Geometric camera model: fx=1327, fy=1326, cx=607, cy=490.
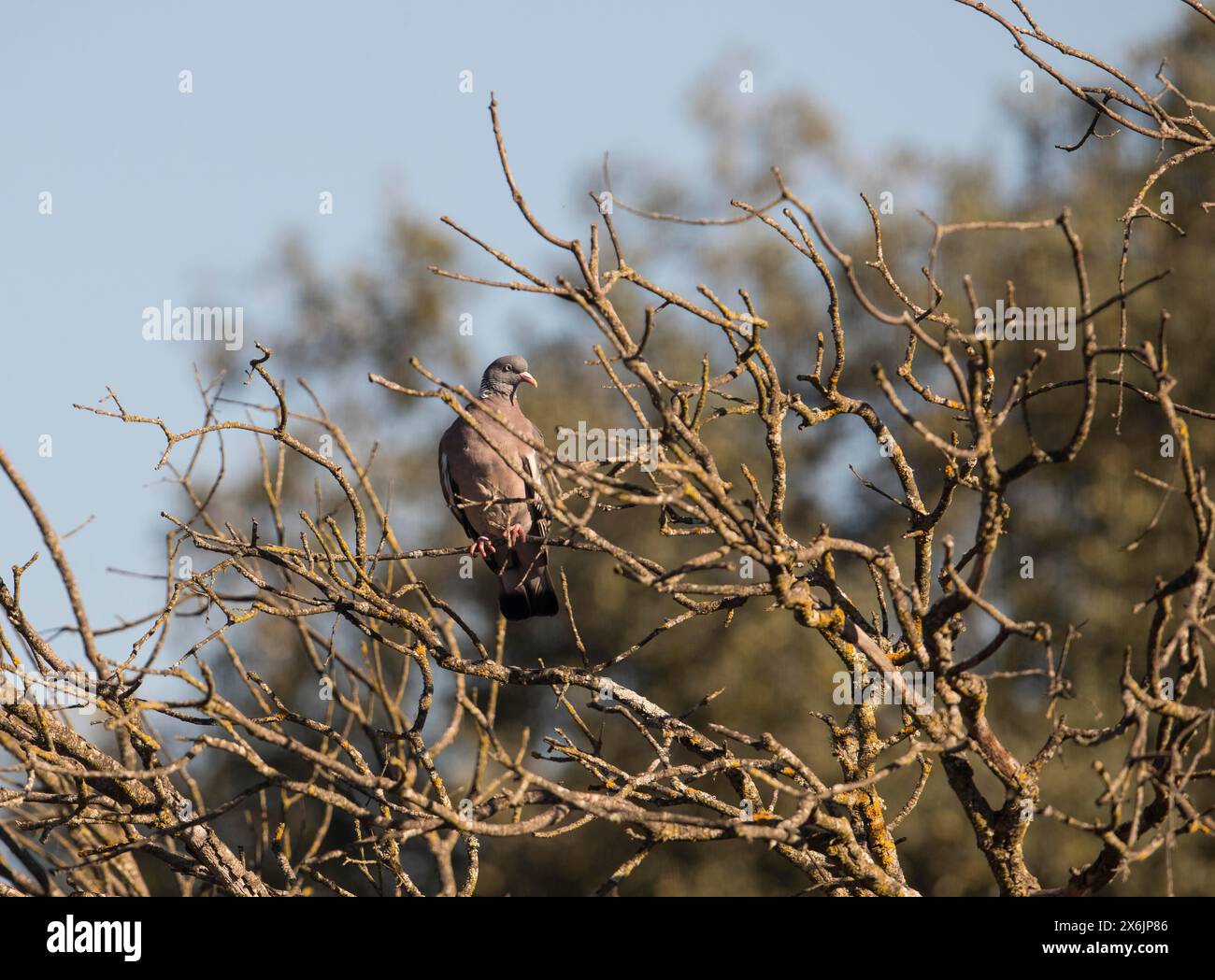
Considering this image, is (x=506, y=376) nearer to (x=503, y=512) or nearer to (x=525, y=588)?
(x=525, y=588)

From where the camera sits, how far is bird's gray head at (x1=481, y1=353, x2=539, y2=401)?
20.4 feet

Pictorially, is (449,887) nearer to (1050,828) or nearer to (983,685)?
(983,685)

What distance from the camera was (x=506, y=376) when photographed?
6.24 m

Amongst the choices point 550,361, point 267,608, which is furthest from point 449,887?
point 550,361

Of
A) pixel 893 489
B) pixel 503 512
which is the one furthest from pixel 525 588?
pixel 893 489

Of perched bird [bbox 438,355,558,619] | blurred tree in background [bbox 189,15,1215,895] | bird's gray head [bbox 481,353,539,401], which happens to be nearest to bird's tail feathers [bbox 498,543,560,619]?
perched bird [bbox 438,355,558,619]

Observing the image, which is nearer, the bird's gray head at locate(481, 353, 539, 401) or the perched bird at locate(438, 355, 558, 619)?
the perched bird at locate(438, 355, 558, 619)

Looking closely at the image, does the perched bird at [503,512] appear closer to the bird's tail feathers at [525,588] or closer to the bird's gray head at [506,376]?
the bird's tail feathers at [525,588]

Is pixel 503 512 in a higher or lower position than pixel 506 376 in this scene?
lower

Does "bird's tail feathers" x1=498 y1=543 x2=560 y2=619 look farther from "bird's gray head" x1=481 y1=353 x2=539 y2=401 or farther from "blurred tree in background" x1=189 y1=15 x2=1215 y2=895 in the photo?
"blurred tree in background" x1=189 y1=15 x2=1215 y2=895

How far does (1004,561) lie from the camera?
14.8 meters

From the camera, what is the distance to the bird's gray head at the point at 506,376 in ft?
20.4
